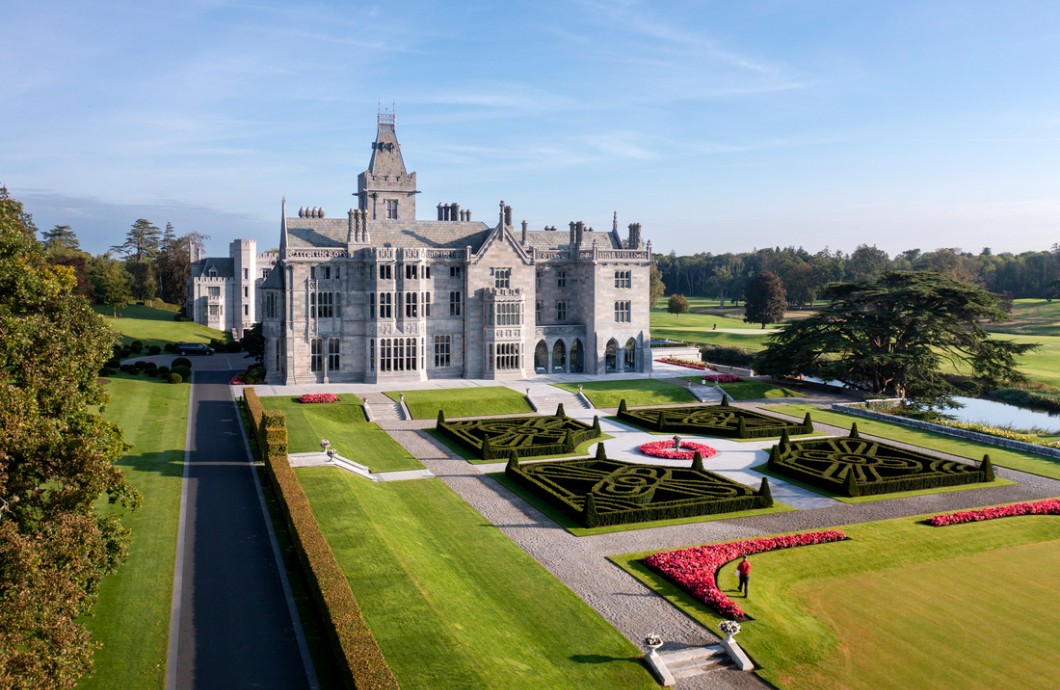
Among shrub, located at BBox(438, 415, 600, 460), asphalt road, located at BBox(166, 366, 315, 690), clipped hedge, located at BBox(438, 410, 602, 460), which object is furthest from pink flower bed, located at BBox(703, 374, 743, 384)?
asphalt road, located at BBox(166, 366, 315, 690)

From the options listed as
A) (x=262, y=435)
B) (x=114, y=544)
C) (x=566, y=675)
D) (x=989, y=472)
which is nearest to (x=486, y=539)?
(x=566, y=675)

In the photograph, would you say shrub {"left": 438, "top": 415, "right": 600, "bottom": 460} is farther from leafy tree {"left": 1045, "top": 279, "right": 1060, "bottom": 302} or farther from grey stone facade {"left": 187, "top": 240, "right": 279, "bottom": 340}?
leafy tree {"left": 1045, "top": 279, "right": 1060, "bottom": 302}

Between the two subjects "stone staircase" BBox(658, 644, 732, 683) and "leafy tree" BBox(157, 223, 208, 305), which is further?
"leafy tree" BBox(157, 223, 208, 305)

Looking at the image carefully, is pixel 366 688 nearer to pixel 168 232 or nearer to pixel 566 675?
pixel 566 675

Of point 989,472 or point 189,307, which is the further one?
point 189,307

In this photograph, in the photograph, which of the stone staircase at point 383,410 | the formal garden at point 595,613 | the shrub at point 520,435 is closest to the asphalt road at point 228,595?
the formal garden at point 595,613

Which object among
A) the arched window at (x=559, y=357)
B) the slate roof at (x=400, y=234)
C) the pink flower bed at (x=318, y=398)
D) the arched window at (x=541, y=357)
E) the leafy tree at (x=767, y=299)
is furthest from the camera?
the leafy tree at (x=767, y=299)

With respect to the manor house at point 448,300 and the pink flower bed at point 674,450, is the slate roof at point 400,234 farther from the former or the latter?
the pink flower bed at point 674,450
